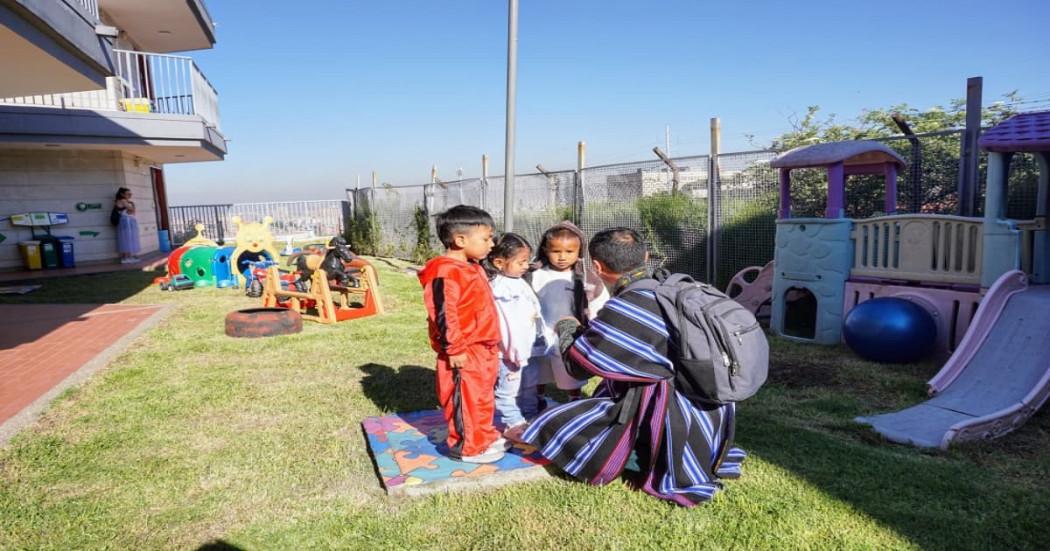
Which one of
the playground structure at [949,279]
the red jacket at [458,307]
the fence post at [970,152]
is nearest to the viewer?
the red jacket at [458,307]

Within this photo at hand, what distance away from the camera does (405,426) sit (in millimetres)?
4270

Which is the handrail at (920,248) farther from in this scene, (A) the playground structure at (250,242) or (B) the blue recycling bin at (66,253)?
(B) the blue recycling bin at (66,253)

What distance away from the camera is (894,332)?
5.75 metres

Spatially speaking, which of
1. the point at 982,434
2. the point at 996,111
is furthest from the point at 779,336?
the point at 996,111

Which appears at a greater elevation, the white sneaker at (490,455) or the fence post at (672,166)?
the fence post at (672,166)

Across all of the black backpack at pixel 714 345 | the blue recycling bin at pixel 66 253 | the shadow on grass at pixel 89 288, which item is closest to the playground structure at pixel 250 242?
the shadow on grass at pixel 89 288

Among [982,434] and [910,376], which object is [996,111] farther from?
[982,434]

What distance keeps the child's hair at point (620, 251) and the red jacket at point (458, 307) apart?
2.26ft

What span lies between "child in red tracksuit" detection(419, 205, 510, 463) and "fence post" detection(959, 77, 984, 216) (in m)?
5.75

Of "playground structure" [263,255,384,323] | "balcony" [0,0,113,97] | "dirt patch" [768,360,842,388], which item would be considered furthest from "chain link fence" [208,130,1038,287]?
"balcony" [0,0,113,97]

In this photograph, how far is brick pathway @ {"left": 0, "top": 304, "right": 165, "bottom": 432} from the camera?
205 inches

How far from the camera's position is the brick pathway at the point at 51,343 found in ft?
17.1

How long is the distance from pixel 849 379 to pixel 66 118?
1542cm

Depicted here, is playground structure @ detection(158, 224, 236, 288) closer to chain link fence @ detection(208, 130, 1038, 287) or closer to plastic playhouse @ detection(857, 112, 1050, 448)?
chain link fence @ detection(208, 130, 1038, 287)
